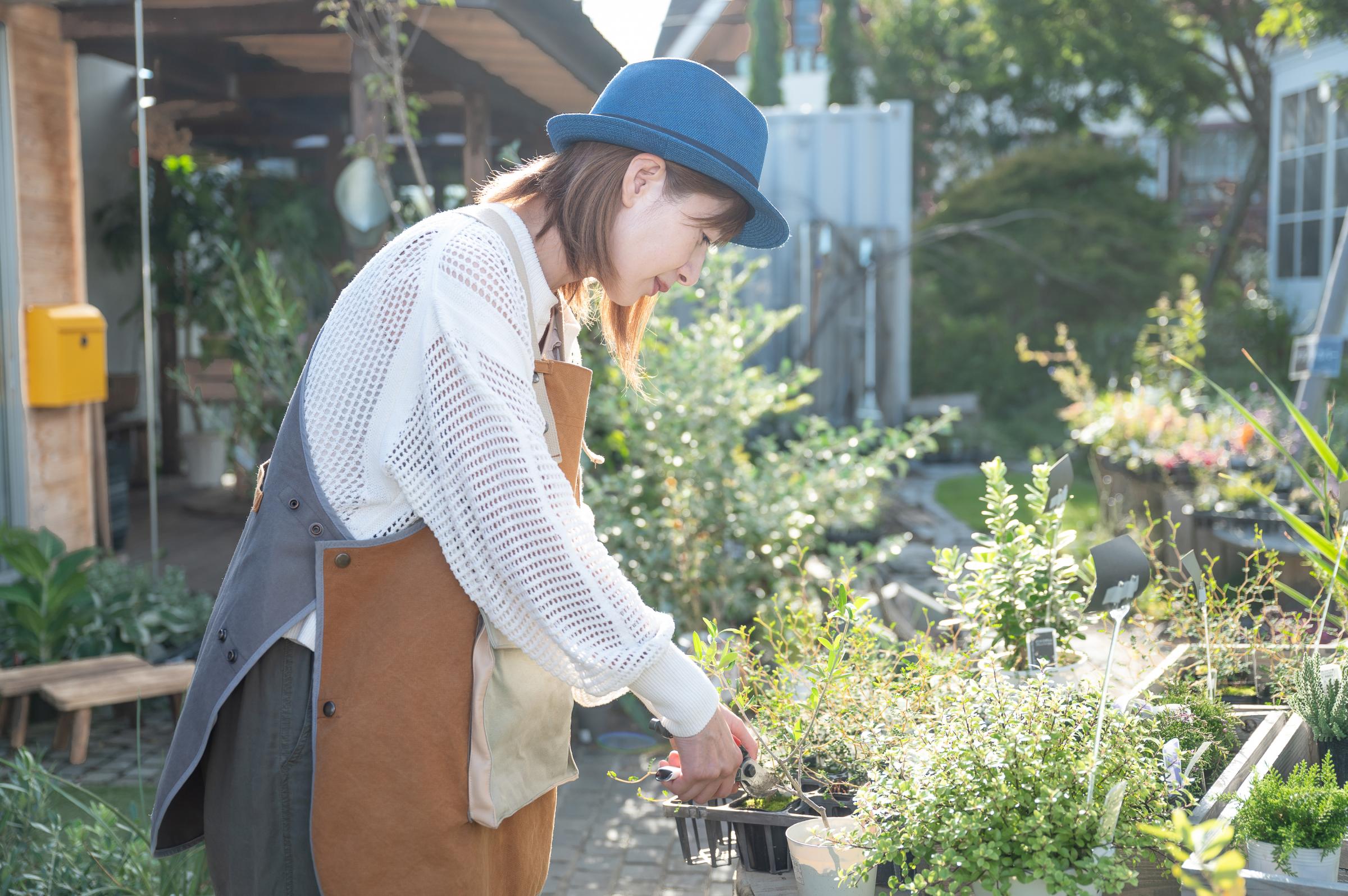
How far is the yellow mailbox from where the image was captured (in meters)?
4.93

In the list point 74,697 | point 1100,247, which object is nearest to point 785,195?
point 1100,247

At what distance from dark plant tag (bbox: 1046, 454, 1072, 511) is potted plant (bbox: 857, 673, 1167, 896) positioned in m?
0.60

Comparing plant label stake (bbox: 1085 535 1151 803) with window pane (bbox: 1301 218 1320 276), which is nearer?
plant label stake (bbox: 1085 535 1151 803)

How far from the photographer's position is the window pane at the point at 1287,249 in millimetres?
13969

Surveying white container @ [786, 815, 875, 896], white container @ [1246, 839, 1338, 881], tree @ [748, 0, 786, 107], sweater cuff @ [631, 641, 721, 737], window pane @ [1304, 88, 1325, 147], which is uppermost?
tree @ [748, 0, 786, 107]

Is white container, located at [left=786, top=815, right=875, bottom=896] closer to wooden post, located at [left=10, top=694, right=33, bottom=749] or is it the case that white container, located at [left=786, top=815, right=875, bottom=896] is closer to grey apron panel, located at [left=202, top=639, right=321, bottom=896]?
grey apron panel, located at [left=202, top=639, right=321, bottom=896]

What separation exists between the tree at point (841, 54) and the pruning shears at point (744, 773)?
18.1 m

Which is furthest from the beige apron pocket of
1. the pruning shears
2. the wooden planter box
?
the wooden planter box

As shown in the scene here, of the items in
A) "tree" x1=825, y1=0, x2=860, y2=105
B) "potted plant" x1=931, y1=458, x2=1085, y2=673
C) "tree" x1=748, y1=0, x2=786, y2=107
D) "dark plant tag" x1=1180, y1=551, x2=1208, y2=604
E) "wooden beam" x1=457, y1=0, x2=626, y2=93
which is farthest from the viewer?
"tree" x1=825, y1=0, x2=860, y2=105

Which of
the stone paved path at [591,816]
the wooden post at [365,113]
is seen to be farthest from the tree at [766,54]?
the stone paved path at [591,816]

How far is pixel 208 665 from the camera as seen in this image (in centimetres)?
141

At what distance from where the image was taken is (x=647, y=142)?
4.74ft

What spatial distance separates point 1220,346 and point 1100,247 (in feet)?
11.0

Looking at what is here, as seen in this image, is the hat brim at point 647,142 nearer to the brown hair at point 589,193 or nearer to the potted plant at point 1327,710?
the brown hair at point 589,193
